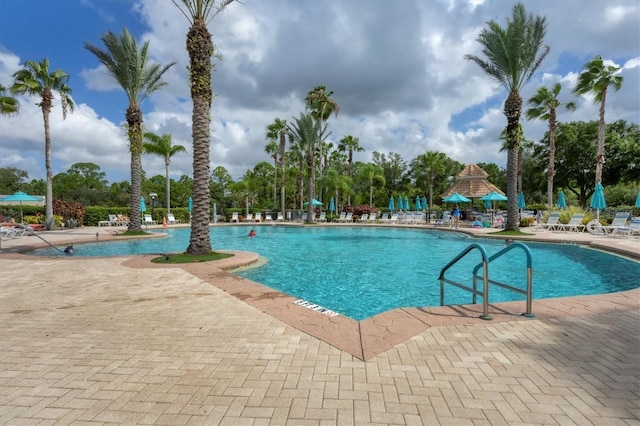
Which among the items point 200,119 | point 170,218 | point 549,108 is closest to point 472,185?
point 549,108

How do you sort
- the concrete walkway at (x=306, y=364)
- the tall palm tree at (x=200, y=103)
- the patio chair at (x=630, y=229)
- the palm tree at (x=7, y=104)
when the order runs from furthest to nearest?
the palm tree at (x=7, y=104) < the patio chair at (x=630, y=229) < the tall palm tree at (x=200, y=103) < the concrete walkway at (x=306, y=364)

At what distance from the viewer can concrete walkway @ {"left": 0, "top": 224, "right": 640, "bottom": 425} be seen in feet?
8.23

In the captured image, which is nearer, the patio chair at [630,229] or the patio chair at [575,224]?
the patio chair at [630,229]

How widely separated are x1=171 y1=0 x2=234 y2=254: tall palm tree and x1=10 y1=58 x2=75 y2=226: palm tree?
16966mm

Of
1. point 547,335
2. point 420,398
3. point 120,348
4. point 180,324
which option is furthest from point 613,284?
point 120,348

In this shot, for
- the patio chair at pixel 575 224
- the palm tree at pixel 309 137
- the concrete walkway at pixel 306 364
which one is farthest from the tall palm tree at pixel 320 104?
the concrete walkway at pixel 306 364

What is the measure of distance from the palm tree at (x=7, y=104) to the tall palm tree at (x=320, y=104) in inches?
829

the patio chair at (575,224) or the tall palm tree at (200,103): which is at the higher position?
the tall palm tree at (200,103)

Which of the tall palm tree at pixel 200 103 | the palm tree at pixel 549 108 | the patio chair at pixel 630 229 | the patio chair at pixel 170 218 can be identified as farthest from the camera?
the patio chair at pixel 170 218

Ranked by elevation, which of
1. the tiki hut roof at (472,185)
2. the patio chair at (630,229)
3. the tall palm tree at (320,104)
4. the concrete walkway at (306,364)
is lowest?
the concrete walkway at (306,364)

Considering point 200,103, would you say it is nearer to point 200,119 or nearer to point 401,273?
point 200,119

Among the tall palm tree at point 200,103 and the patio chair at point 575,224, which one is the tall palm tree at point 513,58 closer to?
the patio chair at point 575,224

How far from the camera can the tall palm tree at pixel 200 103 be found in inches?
400

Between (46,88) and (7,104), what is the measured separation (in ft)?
7.96
